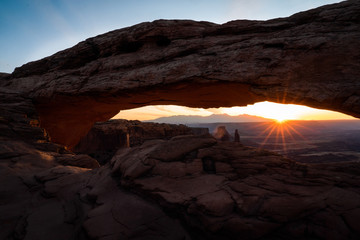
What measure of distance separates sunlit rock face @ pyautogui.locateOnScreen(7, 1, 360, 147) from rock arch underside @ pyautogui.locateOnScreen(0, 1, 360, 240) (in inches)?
1.8

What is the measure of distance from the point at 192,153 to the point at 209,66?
3.55 metres

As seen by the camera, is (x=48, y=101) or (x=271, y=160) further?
(x=48, y=101)

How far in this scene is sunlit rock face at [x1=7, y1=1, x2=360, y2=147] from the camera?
17.1ft

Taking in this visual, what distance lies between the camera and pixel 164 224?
3658mm

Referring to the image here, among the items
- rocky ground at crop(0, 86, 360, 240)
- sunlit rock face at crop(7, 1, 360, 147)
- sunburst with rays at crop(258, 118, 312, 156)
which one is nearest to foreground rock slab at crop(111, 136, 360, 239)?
rocky ground at crop(0, 86, 360, 240)

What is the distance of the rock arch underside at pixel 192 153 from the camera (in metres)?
3.55

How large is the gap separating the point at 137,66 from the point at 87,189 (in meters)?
5.75

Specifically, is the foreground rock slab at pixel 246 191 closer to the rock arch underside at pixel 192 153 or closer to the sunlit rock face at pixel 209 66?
the rock arch underside at pixel 192 153

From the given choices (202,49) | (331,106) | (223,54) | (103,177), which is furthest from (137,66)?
(331,106)

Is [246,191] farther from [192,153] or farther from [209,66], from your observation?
[209,66]

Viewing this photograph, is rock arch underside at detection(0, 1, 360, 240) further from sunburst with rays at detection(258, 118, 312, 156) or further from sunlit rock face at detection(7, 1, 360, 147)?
sunburst with rays at detection(258, 118, 312, 156)

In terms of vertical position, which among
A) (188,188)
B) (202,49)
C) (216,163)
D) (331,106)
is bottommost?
(188,188)

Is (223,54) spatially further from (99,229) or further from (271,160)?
(99,229)

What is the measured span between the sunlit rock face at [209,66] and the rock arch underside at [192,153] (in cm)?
5
